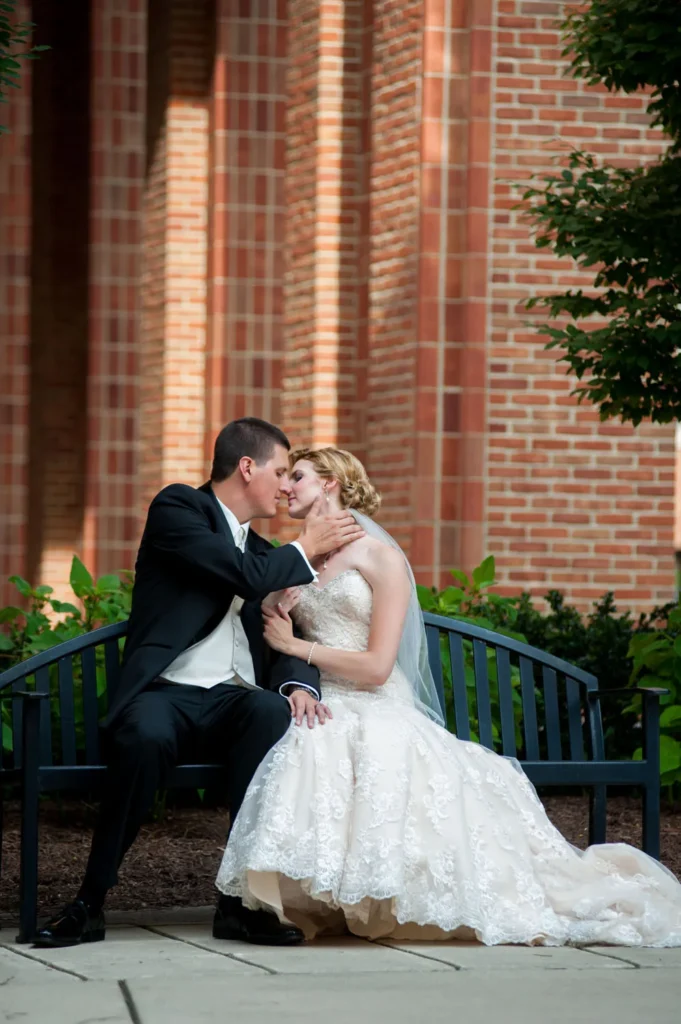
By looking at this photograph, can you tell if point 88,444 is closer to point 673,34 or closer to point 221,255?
point 221,255

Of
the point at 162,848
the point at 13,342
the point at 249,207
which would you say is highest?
the point at 249,207

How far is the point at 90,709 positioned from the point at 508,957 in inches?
61.6

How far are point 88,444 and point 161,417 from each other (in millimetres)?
1269

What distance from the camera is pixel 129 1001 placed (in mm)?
3996

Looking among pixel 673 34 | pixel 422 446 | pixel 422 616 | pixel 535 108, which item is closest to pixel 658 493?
pixel 422 446

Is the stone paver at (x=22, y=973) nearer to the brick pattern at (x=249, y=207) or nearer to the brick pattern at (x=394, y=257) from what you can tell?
the brick pattern at (x=394, y=257)

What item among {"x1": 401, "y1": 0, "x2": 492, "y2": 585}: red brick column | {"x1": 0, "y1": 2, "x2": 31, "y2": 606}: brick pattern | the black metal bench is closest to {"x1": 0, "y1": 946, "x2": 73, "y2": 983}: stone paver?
the black metal bench

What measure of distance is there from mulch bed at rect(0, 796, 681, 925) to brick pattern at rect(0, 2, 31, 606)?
583 centimetres

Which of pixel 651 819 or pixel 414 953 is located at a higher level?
pixel 651 819

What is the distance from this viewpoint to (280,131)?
1218cm

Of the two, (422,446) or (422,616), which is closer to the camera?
(422,616)

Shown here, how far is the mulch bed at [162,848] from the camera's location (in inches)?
225

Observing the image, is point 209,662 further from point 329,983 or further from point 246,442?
point 329,983

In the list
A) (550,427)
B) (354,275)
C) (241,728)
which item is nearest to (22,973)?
(241,728)
